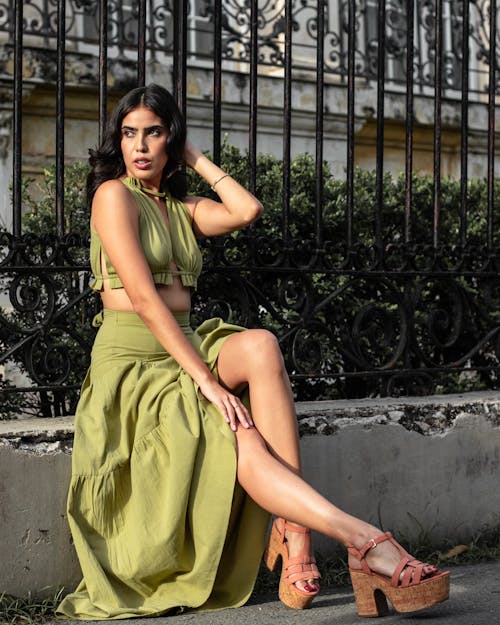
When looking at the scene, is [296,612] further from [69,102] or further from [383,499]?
[69,102]

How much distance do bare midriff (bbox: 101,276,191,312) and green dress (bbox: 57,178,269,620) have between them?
242mm

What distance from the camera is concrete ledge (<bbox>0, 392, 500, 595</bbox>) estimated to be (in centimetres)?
341

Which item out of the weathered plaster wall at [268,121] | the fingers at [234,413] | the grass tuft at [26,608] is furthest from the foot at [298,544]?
the weathered plaster wall at [268,121]

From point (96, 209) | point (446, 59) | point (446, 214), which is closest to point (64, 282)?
point (96, 209)

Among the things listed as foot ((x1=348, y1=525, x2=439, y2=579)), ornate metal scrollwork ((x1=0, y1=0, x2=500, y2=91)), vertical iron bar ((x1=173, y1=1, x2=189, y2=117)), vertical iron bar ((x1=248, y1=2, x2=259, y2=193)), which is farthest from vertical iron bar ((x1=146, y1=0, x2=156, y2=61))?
foot ((x1=348, y1=525, x2=439, y2=579))

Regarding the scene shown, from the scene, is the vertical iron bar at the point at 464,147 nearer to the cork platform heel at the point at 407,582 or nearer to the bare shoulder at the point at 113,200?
the bare shoulder at the point at 113,200

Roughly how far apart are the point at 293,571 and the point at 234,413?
21.8 inches

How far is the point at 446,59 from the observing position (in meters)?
10.9

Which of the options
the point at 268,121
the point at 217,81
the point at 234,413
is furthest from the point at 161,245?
the point at 268,121

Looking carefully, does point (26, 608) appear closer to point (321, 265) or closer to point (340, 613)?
point (340, 613)

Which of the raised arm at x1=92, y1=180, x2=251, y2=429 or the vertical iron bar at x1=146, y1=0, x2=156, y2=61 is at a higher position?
the vertical iron bar at x1=146, y1=0, x2=156, y2=61

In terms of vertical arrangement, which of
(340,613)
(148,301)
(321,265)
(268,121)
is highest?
(268,121)

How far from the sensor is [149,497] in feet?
11.0

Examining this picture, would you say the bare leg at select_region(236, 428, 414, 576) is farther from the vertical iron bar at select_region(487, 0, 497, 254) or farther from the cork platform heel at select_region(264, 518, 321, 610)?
the vertical iron bar at select_region(487, 0, 497, 254)
